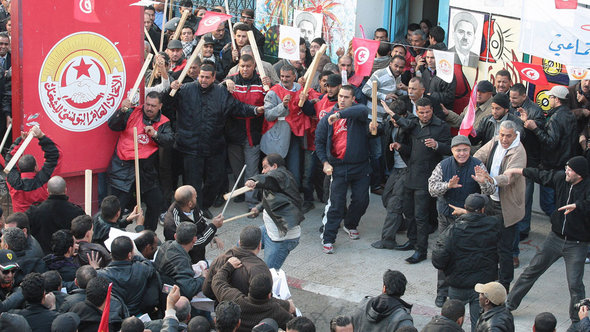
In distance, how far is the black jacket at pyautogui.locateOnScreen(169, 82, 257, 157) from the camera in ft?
34.7

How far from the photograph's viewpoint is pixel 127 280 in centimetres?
634

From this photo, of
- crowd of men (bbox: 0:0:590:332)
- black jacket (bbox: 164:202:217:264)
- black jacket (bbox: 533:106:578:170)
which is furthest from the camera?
black jacket (bbox: 533:106:578:170)

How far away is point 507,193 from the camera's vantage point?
8820 millimetres

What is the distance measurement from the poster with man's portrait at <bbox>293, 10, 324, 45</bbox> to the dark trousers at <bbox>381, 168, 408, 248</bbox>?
334cm

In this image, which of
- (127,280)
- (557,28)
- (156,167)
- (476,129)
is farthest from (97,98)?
(557,28)

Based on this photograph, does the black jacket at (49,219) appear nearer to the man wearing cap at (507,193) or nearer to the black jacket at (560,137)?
the man wearing cap at (507,193)

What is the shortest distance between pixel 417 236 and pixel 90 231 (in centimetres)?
424

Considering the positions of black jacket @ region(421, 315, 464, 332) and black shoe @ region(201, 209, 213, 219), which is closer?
black jacket @ region(421, 315, 464, 332)

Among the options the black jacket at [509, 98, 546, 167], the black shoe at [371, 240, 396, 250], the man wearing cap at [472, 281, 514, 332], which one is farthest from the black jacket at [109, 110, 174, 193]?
the man wearing cap at [472, 281, 514, 332]

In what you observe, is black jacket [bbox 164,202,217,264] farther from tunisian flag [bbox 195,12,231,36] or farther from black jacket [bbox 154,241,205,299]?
tunisian flag [bbox 195,12,231,36]

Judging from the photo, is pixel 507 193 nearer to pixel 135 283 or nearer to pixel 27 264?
pixel 135 283

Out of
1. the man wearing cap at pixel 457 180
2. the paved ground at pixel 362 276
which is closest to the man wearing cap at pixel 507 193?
the man wearing cap at pixel 457 180

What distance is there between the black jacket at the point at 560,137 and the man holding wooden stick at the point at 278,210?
130 inches

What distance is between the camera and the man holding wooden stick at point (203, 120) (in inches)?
417
